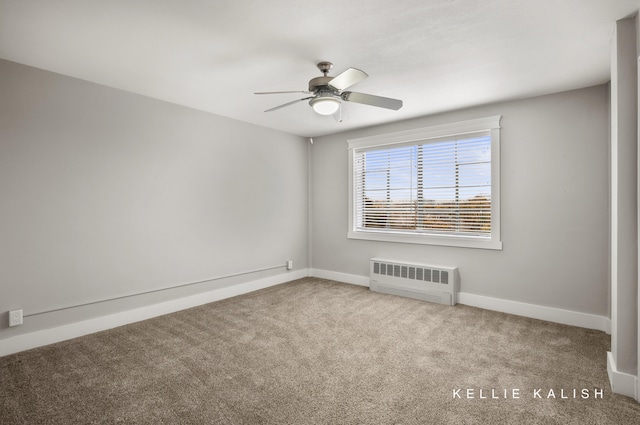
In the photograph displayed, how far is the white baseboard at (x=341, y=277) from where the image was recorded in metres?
5.02

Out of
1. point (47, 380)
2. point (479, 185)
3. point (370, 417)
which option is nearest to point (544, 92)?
point (479, 185)

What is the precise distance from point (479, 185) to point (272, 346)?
3.10 metres

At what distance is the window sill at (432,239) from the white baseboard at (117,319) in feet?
5.46

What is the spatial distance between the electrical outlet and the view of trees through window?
412cm

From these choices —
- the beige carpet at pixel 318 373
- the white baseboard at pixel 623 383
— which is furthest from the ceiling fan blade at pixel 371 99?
the white baseboard at pixel 623 383

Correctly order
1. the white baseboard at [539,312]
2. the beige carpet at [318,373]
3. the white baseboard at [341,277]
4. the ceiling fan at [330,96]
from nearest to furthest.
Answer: the beige carpet at [318,373]
the ceiling fan at [330,96]
the white baseboard at [539,312]
the white baseboard at [341,277]

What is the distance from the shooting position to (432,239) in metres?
4.35

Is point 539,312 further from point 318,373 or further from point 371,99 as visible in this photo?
point 371,99

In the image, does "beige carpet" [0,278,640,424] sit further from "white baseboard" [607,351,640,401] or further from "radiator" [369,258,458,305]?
"radiator" [369,258,458,305]

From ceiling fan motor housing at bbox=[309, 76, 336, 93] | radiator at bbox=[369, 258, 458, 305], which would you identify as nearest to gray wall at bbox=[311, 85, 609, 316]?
radiator at bbox=[369, 258, 458, 305]

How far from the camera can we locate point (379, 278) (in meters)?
4.66

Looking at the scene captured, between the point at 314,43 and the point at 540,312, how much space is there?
12.0 feet

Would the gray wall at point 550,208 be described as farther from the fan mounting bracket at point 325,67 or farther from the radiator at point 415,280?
the fan mounting bracket at point 325,67

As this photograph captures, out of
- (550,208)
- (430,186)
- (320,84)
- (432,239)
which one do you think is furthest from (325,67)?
(550,208)
